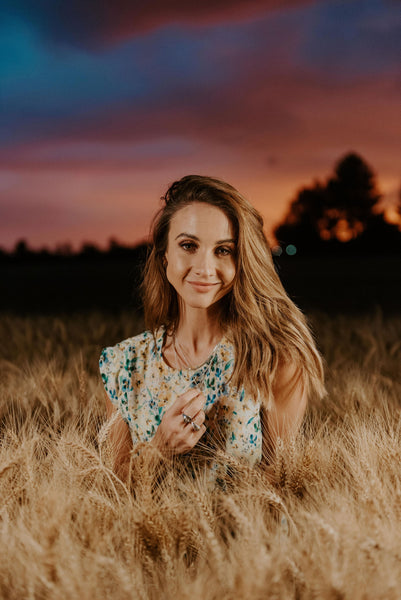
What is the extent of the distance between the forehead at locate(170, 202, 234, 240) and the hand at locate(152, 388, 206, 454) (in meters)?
0.48

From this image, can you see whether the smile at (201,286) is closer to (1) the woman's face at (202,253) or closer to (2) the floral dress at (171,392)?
(1) the woman's face at (202,253)

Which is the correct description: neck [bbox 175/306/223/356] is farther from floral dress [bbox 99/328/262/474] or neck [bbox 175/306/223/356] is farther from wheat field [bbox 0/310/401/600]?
wheat field [bbox 0/310/401/600]

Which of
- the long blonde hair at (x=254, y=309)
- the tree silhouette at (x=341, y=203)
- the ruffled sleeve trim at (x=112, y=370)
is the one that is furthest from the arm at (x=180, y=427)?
the tree silhouette at (x=341, y=203)

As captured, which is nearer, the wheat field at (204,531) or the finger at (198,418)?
the wheat field at (204,531)

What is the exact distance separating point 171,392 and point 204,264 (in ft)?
1.64

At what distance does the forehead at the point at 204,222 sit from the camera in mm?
1936

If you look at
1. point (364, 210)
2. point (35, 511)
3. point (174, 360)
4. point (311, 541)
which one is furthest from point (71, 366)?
point (364, 210)

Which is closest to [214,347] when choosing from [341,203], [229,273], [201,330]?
[201,330]

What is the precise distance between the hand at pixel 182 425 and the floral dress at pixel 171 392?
0.14 metres

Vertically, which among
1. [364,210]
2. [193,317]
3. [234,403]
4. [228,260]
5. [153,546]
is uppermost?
[364,210]

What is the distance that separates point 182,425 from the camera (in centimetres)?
179

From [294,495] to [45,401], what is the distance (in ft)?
4.13

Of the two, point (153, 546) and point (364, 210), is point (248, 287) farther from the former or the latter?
point (364, 210)

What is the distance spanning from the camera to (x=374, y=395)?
274 cm
